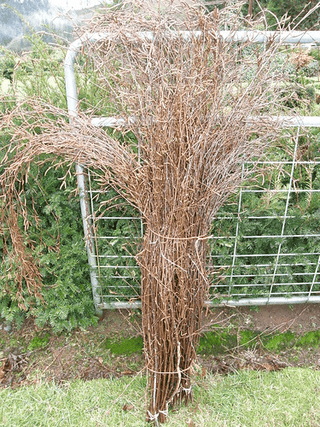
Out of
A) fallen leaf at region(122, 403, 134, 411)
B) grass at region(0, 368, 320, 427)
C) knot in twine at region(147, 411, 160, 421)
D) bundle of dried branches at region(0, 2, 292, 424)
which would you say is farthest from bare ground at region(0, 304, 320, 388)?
bundle of dried branches at region(0, 2, 292, 424)

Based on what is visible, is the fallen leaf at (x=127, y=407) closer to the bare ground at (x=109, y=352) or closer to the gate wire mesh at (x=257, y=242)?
the bare ground at (x=109, y=352)

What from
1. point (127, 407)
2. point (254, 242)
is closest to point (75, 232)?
point (127, 407)

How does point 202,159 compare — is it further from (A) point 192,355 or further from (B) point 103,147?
(A) point 192,355

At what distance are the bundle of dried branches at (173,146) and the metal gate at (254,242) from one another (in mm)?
500

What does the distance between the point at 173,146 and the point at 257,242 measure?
125 centimetres

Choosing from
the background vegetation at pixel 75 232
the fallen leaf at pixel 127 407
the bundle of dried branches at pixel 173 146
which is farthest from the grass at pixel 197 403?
the background vegetation at pixel 75 232

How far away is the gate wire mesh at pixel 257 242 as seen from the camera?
2496 millimetres

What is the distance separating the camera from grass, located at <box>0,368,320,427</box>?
2.07m

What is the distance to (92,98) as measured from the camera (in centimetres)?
254

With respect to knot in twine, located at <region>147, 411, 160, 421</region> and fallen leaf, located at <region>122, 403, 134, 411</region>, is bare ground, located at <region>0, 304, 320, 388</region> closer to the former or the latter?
fallen leaf, located at <region>122, 403, 134, 411</region>

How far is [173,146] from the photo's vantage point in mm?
1675

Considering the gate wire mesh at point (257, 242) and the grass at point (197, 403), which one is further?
the gate wire mesh at point (257, 242)

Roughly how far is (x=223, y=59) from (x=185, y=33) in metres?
0.35

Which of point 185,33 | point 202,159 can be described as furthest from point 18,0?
point 202,159
